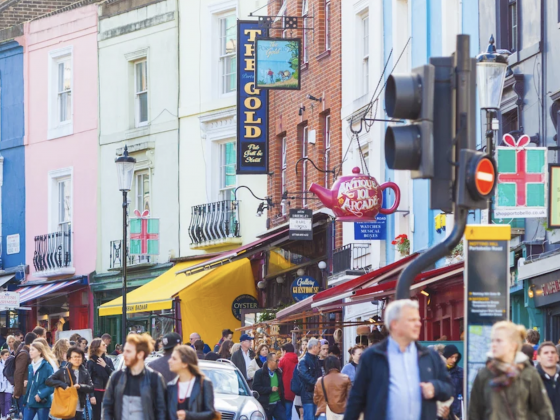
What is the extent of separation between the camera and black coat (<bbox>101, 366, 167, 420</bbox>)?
12.1 m

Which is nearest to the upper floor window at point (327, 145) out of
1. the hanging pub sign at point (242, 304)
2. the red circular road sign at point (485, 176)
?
the hanging pub sign at point (242, 304)

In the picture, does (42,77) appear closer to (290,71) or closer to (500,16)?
(290,71)

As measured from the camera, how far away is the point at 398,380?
9.11m

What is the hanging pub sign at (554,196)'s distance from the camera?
1883 centimetres

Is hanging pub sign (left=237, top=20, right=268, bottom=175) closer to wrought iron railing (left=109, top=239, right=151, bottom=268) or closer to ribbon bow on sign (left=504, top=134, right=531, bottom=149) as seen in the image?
wrought iron railing (left=109, top=239, right=151, bottom=268)

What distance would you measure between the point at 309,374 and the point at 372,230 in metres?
6.64

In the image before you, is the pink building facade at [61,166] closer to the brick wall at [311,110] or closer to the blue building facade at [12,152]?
the blue building facade at [12,152]

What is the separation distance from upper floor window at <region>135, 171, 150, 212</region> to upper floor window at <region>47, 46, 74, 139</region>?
386 centimetres

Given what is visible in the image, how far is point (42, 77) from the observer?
42.9 m

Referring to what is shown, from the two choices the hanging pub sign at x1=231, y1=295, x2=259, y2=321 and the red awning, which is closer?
the red awning

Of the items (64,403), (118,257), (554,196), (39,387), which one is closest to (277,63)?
(118,257)

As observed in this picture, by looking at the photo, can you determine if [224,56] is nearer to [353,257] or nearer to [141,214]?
[141,214]

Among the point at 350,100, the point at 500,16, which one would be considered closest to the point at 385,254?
the point at 350,100

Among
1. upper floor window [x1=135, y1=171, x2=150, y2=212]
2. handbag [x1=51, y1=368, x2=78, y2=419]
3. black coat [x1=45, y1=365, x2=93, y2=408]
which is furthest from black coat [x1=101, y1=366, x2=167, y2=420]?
upper floor window [x1=135, y1=171, x2=150, y2=212]
